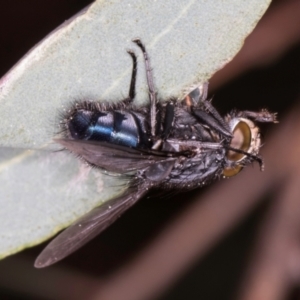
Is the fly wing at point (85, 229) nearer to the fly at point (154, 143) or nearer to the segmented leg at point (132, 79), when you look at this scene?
the fly at point (154, 143)

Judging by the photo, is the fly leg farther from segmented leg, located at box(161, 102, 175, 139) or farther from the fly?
segmented leg, located at box(161, 102, 175, 139)

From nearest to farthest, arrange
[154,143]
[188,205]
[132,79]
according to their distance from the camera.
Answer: [132,79] < [154,143] < [188,205]

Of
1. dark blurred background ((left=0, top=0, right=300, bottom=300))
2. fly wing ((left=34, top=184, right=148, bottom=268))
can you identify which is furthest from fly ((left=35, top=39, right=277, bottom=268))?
dark blurred background ((left=0, top=0, right=300, bottom=300))

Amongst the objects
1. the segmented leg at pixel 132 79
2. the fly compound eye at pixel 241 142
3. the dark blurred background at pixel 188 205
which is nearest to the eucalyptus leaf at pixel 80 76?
the segmented leg at pixel 132 79

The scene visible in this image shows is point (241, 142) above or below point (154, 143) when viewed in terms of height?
below

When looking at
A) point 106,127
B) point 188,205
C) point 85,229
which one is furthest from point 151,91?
point 188,205

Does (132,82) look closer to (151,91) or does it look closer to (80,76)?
(151,91)
